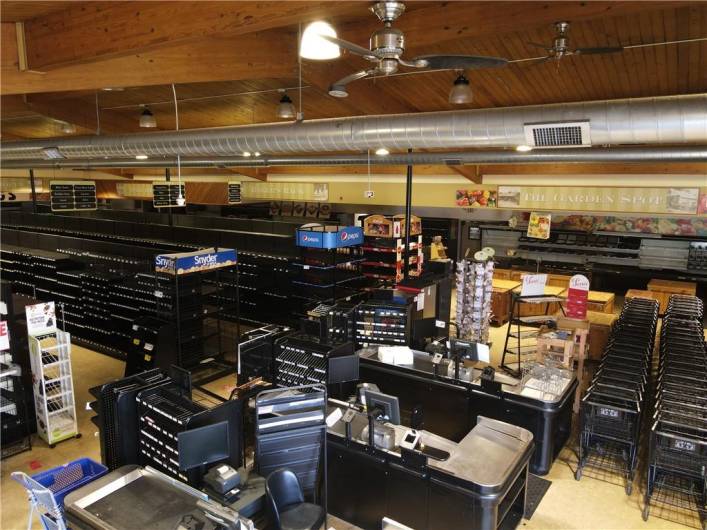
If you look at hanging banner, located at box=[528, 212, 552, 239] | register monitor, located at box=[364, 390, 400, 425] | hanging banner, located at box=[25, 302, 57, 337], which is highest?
hanging banner, located at box=[528, 212, 552, 239]

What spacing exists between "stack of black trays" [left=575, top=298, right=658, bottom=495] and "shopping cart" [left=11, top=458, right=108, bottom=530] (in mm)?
5017

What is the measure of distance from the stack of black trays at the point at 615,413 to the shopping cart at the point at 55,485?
16.5 feet

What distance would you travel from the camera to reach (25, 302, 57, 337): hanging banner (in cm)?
609

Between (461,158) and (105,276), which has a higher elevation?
(461,158)

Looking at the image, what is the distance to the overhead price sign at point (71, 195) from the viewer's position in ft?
36.7

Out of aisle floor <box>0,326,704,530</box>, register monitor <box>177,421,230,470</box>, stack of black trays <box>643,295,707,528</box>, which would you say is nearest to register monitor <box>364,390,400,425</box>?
register monitor <box>177,421,230,470</box>

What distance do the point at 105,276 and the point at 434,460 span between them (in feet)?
25.9

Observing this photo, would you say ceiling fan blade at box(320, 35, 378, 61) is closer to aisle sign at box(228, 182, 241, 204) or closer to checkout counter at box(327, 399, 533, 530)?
checkout counter at box(327, 399, 533, 530)

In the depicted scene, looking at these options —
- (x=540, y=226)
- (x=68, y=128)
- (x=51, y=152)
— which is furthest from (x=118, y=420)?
(x=540, y=226)

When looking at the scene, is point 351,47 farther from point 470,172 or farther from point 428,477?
point 470,172

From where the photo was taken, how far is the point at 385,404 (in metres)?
4.12

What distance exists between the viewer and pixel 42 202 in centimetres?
1930

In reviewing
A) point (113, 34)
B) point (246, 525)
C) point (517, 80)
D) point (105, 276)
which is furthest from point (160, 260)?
point (517, 80)

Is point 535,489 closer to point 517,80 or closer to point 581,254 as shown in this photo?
point 517,80
